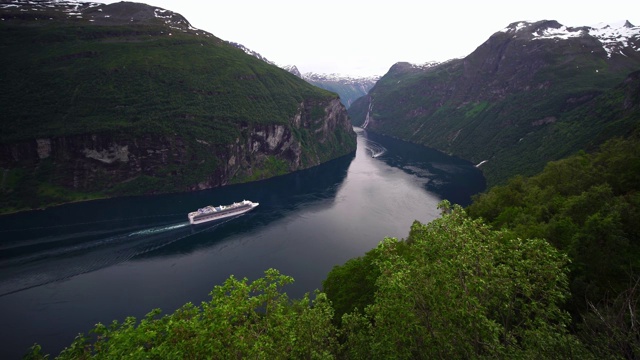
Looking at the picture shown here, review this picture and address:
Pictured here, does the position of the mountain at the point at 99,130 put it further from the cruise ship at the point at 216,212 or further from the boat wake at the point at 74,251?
the boat wake at the point at 74,251

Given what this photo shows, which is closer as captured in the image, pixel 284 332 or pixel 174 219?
pixel 284 332

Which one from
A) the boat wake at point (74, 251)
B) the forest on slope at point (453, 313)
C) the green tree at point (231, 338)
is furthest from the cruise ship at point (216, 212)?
the green tree at point (231, 338)

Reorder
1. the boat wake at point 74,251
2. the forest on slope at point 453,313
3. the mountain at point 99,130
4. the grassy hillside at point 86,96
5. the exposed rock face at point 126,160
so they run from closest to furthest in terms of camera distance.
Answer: the forest on slope at point 453,313 < the boat wake at point 74,251 < the mountain at point 99,130 < the exposed rock face at point 126,160 < the grassy hillside at point 86,96

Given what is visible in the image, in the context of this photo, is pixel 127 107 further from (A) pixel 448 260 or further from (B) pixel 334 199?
(A) pixel 448 260

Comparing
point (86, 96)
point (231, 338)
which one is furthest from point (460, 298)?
point (86, 96)

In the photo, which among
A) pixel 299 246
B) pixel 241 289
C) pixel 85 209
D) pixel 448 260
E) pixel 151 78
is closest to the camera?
pixel 448 260

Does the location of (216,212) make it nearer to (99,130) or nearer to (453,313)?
(99,130)

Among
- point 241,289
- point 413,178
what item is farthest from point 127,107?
point 241,289
